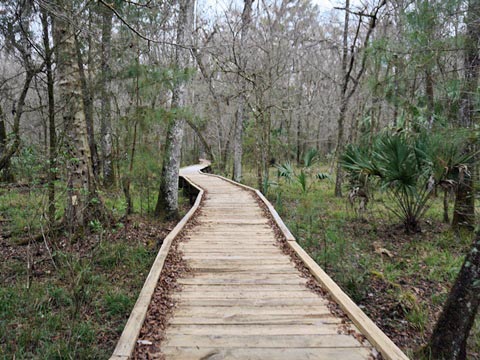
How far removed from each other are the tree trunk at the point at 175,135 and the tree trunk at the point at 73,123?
6.83ft

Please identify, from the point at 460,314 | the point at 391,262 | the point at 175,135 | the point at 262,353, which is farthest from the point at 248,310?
the point at 175,135

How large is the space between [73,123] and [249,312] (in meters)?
4.67

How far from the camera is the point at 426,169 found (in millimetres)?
6539

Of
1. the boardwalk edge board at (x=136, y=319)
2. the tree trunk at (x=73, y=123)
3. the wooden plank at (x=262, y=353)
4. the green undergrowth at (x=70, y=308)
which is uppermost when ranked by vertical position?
the tree trunk at (x=73, y=123)

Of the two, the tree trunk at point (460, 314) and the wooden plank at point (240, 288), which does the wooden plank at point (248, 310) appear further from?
the tree trunk at point (460, 314)

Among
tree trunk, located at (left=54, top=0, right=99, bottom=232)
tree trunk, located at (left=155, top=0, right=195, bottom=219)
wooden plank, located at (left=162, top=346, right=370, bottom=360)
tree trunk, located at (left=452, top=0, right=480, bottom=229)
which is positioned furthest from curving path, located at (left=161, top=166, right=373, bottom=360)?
tree trunk, located at (left=452, top=0, right=480, bottom=229)

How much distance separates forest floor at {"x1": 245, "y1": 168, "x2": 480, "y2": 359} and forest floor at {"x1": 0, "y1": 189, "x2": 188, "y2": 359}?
310cm

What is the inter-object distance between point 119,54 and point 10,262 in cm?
417

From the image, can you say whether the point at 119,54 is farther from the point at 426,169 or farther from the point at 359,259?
the point at 426,169

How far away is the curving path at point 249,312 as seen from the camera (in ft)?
7.60

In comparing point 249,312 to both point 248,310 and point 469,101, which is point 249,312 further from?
point 469,101

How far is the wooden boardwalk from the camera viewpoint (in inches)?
90.6

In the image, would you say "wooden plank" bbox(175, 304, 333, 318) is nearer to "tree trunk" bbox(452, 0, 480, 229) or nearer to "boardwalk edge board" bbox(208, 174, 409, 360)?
"boardwalk edge board" bbox(208, 174, 409, 360)

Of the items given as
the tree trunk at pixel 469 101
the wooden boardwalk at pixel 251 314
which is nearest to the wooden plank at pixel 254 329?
the wooden boardwalk at pixel 251 314
